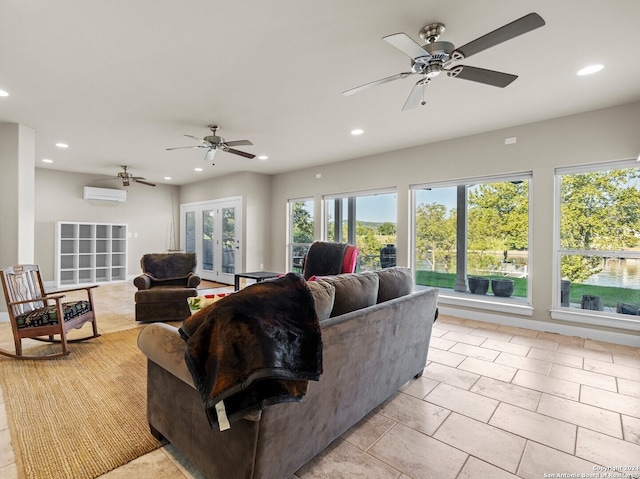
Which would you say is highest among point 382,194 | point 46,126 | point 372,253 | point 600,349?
point 46,126

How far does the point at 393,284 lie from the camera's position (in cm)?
234

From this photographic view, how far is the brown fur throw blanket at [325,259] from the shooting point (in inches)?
178

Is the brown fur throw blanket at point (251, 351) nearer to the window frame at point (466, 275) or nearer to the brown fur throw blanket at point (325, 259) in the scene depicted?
the brown fur throw blanket at point (325, 259)

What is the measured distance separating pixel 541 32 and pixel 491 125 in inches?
79.5

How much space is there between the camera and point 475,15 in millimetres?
2084

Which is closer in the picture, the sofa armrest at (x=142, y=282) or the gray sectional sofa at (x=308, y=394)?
the gray sectional sofa at (x=308, y=394)

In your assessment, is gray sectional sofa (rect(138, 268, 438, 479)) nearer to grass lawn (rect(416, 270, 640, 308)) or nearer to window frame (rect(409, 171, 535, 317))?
window frame (rect(409, 171, 535, 317))

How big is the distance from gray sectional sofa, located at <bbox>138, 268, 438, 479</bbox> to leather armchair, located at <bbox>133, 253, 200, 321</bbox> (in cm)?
261

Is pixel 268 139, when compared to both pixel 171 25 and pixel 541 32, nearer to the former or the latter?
pixel 171 25

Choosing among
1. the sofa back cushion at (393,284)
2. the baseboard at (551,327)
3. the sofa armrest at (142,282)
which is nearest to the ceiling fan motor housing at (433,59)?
the sofa back cushion at (393,284)

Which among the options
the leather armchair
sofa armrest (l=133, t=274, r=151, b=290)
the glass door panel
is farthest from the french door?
sofa armrest (l=133, t=274, r=151, b=290)

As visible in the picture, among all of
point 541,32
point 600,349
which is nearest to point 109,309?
point 541,32

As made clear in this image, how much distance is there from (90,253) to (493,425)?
27.5ft

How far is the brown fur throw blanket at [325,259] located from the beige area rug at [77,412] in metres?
2.42
